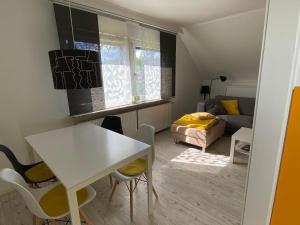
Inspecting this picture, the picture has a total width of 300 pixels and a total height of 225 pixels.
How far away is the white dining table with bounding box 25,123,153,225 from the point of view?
43.9 inches

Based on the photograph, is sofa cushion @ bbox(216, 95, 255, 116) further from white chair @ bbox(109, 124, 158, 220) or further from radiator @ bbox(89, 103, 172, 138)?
white chair @ bbox(109, 124, 158, 220)

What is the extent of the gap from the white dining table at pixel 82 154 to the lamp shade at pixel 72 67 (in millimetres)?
558

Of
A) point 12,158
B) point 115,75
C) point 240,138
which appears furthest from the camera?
point 115,75

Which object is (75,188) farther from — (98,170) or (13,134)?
(13,134)

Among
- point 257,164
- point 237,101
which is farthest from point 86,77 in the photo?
point 237,101

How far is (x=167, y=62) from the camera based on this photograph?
3.93 metres

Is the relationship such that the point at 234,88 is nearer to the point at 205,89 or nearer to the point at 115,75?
the point at 205,89

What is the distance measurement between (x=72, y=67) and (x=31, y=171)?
3.92ft

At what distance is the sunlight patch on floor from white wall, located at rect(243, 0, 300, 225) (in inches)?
57.5

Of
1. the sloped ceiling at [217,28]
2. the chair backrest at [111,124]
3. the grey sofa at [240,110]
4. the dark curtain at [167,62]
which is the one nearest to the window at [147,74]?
the dark curtain at [167,62]

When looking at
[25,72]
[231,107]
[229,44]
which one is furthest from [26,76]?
[231,107]

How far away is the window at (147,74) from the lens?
3396mm

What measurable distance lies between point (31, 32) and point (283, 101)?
265cm

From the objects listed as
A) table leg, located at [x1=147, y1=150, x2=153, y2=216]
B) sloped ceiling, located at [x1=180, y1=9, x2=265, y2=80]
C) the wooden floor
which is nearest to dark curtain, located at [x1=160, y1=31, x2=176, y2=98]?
sloped ceiling, located at [x1=180, y1=9, x2=265, y2=80]
